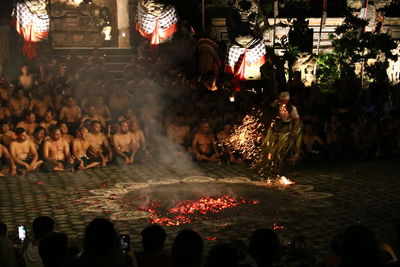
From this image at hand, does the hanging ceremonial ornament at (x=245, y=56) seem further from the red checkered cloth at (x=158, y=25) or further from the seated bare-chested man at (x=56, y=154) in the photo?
the seated bare-chested man at (x=56, y=154)

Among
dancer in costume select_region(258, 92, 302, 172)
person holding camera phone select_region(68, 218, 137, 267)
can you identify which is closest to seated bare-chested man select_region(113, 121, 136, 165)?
dancer in costume select_region(258, 92, 302, 172)

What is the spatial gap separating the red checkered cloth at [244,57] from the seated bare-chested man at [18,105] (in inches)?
239

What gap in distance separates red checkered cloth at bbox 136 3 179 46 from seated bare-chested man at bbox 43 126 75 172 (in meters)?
8.01

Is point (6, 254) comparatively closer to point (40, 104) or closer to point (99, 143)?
point (99, 143)

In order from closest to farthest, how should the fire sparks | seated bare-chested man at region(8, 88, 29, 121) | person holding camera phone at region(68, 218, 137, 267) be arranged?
person holding camera phone at region(68, 218, 137, 267) < the fire sparks < seated bare-chested man at region(8, 88, 29, 121)

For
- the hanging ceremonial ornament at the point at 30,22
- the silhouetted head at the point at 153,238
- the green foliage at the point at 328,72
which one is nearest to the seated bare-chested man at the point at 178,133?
the hanging ceremonial ornament at the point at 30,22

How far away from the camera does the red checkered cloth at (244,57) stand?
17.0m

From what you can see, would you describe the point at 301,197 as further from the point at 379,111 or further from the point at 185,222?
the point at 379,111

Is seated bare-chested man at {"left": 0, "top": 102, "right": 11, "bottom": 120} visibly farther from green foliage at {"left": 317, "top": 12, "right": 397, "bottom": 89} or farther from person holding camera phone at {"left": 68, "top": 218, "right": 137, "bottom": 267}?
green foliage at {"left": 317, "top": 12, "right": 397, "bottom": 89}

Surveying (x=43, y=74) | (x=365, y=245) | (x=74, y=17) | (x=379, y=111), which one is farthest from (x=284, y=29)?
(x=365, y=245)

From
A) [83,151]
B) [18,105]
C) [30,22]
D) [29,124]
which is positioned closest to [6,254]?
[83,151]

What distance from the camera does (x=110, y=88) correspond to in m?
16.4

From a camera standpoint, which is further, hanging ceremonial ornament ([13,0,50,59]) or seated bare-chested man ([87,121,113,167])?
hanging ceremonial ornament ([13,0,50,59])

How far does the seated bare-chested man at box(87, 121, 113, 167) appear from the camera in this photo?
1280 centimetres
